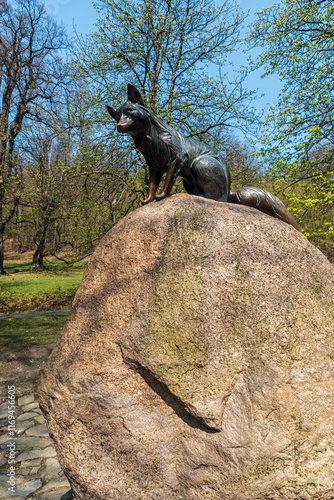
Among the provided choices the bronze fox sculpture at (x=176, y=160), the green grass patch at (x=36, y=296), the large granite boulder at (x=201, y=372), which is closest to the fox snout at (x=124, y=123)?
the bronze fox sculpture at (x=176, y=160)

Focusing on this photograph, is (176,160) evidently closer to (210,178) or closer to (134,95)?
(210,178)

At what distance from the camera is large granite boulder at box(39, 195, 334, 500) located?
227cm

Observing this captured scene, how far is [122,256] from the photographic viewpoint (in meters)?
2.88

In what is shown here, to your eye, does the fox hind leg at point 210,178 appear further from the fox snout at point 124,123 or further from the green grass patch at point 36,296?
the green grass patch at point 36,296

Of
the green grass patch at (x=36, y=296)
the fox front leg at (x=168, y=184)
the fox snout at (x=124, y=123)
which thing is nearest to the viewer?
the fox snout at (x=124, y=123)

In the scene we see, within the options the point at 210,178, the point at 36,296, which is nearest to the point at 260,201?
→ the point at 210,178

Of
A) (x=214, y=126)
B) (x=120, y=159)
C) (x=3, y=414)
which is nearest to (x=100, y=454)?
(x=3, y=414)

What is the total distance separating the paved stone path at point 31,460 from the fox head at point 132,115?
139 inches

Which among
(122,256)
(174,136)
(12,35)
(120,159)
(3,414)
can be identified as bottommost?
(3,414)

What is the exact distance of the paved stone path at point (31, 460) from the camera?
133 inches

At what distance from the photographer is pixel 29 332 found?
8.88 m

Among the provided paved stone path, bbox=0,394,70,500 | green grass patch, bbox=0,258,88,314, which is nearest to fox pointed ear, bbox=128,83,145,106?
paved stone path, bbox=0,394,70,500

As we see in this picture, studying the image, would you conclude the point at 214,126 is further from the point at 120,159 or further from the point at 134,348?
the point at 134,348

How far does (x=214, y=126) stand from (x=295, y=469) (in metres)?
10.3
